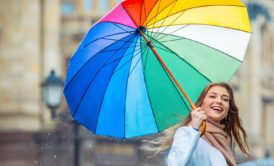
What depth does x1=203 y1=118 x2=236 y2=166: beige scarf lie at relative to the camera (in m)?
6.25

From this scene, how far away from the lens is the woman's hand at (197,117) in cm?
614

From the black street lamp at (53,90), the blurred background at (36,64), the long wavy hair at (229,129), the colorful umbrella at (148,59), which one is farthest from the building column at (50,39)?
the long wavy hair at (229,129)

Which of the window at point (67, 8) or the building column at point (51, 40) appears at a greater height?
the window at point (67, 8)

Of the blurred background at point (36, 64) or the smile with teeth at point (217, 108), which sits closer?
the smile with teeth at point (217, 108)

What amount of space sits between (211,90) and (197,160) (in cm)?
51

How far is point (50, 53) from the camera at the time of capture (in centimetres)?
4272

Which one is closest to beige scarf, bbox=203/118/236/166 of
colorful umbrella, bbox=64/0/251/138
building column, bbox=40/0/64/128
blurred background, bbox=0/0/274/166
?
colorful umbrella, bbox=64/0/251/138

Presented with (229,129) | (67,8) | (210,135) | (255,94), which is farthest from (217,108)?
(255,94)

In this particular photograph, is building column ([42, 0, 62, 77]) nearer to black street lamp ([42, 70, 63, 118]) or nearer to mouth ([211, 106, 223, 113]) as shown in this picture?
black street lamp ([42, 70, 63, 118])

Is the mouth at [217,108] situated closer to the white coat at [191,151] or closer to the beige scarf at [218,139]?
the beige scarf at [218,139]

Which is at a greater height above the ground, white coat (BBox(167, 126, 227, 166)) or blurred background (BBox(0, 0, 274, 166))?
blurred background (BBox(0, 0, 274, 166))

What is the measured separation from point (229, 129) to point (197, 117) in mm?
485

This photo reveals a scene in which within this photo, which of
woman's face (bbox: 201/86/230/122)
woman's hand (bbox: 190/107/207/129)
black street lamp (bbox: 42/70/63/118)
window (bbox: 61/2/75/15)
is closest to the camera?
woman's hand (bbox: 190/107/207/129)

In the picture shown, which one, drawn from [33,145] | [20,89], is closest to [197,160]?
[33,145]
